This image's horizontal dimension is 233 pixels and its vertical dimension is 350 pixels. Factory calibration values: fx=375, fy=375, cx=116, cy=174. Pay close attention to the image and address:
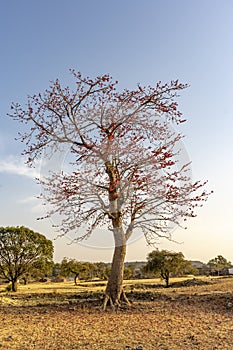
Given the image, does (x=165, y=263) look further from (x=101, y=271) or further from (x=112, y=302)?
(x=101, y=271)

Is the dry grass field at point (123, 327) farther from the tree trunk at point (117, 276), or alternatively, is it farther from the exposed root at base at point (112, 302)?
the tree trunk at point (117, 276)

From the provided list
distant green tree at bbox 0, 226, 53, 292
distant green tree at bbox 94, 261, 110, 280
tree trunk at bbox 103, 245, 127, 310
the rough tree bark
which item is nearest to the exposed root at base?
the rough tree bark

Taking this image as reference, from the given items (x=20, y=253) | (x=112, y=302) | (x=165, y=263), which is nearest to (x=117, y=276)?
(x=112, y=302)

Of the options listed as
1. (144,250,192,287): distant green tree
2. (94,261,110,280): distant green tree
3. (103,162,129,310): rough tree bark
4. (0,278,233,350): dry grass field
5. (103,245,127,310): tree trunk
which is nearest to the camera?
(0,278,233,350): dry grass field

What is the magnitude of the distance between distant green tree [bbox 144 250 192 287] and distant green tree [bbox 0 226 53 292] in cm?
1145

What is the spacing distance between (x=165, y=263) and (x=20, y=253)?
1530 centimetres

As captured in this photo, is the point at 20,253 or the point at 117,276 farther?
the point at 20,253

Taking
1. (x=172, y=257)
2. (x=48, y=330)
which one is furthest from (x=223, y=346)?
(x=172, y=257)

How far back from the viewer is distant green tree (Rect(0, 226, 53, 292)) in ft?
129

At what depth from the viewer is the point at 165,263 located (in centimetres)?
3534

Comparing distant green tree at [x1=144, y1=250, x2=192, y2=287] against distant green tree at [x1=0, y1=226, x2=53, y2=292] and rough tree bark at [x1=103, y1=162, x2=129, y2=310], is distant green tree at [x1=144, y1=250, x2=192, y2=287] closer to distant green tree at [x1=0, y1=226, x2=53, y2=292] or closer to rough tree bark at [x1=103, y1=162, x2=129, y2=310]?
distant green tree at [x1=0, y1=226, x2=53, y2=292]

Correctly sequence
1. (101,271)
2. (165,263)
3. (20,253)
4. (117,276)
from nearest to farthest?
1. (117,276)
2. (165,263)
3. (20,253)
4. (101,271)

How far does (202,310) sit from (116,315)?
8.75ft

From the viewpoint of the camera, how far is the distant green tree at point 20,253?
3944cm
